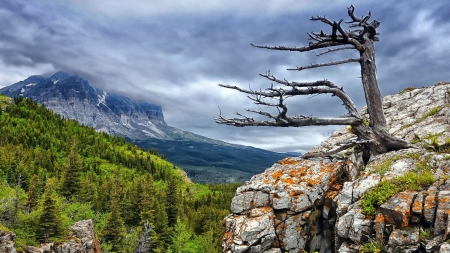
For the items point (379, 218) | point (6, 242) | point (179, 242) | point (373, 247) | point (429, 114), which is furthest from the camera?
point (179, 242)

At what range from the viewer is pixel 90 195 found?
75.6 m

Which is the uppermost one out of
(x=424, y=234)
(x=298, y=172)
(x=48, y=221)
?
(x=298, y=172)

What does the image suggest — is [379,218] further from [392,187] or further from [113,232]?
[113,232]

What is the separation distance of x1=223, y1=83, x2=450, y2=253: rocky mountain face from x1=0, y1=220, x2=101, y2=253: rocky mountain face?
2980cm

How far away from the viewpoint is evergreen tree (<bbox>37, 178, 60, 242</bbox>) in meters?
34.7

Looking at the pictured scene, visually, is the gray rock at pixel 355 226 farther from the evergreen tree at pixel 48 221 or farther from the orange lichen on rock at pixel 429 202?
the evergreen tree at pixel 48 221

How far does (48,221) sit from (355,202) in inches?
1506

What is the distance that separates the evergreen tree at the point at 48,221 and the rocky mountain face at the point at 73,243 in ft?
3.84

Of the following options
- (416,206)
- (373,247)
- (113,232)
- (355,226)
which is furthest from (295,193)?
(113,232)

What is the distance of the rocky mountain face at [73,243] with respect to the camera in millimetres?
28275

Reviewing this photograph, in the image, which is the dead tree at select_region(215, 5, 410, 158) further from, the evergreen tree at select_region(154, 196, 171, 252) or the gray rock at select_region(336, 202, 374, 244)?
the evergreen tree at select_region(154, 196, 171, 252)

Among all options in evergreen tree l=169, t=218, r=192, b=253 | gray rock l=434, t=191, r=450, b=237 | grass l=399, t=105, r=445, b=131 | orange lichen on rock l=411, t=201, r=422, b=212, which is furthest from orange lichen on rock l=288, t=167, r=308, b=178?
evergreen tree l=169, t=218, r=192, b=253

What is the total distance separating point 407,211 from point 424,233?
600 millimetres

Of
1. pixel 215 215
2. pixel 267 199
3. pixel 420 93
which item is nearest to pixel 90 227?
pixel 267 199
